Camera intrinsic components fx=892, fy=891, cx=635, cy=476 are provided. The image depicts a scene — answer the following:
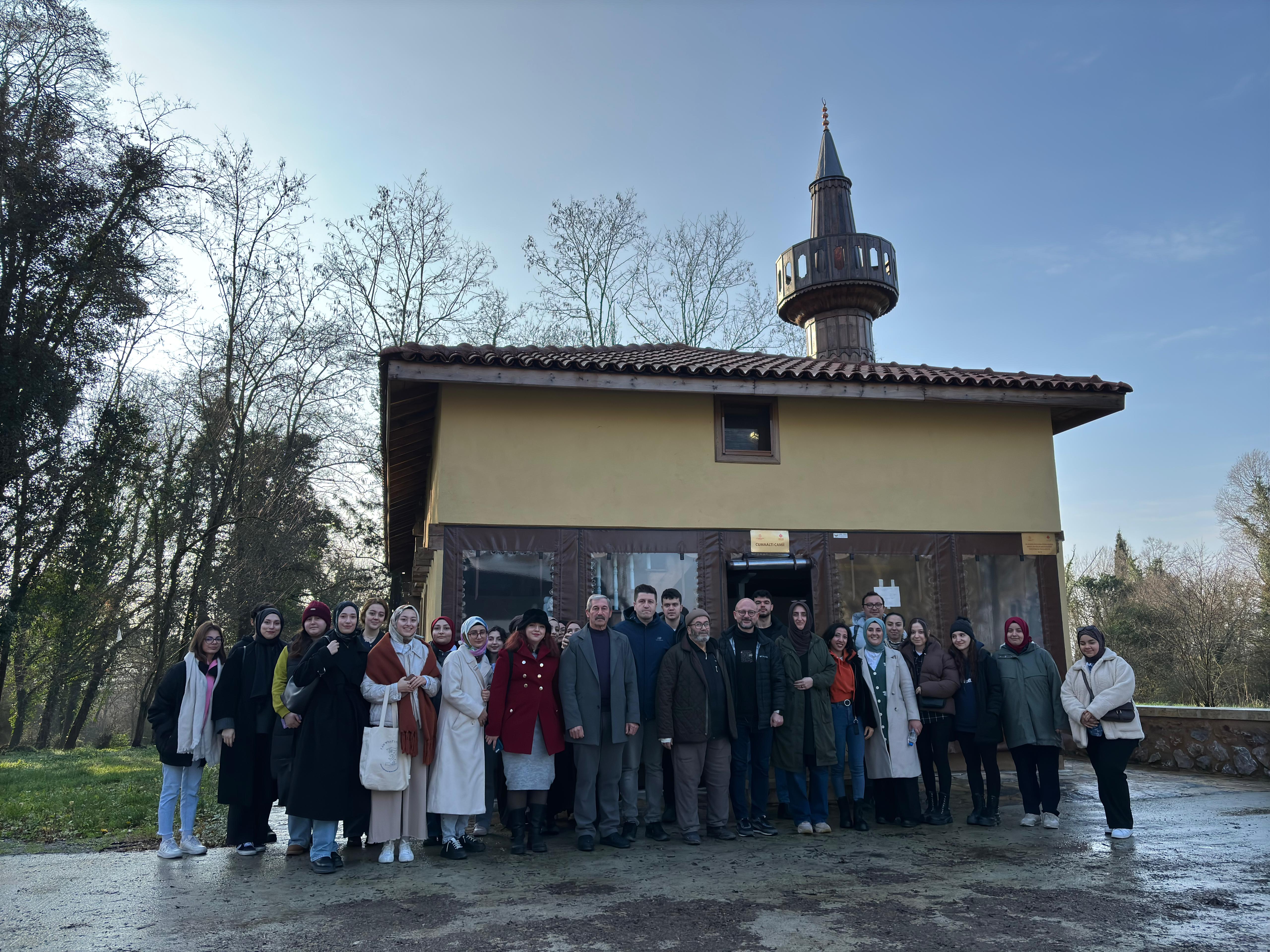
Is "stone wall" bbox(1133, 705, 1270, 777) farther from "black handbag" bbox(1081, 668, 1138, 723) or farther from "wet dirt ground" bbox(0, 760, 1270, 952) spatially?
"wet dirt ground" bbox(0, 760, 1270, 952)

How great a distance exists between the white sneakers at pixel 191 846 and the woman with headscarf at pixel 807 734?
14.3 ft

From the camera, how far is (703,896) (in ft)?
16.7

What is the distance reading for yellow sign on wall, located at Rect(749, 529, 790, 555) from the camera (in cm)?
1021

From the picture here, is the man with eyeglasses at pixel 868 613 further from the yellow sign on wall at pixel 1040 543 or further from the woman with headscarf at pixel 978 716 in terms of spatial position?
the yellow sign on wall at pixel 1040 543

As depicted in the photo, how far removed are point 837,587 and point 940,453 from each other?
222 centimetres

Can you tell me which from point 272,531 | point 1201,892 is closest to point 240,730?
point 1201,892

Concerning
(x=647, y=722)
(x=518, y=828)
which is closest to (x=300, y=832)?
(x=518, y=828)

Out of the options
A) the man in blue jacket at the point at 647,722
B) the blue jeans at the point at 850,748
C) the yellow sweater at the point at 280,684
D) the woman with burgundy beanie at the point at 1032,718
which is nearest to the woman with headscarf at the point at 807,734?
the blue jeans at the point at 850,748

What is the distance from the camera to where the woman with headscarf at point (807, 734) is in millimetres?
7137

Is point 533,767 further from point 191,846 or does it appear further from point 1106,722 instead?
point 1106,722

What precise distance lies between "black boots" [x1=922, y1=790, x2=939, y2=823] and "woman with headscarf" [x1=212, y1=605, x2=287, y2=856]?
522 cm

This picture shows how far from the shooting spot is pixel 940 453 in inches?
434

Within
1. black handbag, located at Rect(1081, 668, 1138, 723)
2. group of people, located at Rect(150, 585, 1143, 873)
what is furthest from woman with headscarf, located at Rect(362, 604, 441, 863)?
black handbag, located at Rect(1081, 668, 1138, 723)

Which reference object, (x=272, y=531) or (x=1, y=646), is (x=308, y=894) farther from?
(x=272, y=531)
